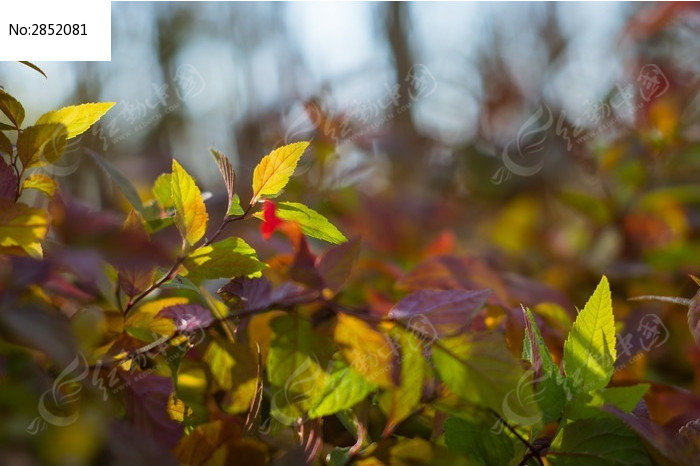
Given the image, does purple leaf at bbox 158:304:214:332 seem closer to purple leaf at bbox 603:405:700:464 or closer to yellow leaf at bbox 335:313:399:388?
yellow leaf at bbox 335:313:399:388

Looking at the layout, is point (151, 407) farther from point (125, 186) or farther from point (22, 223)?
point (125, 186)

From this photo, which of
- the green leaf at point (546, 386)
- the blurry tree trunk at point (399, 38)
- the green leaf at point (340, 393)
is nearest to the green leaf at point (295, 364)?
the green leaf at point (340, 393)

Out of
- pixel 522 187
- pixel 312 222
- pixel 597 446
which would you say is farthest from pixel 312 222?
pixel 522 187

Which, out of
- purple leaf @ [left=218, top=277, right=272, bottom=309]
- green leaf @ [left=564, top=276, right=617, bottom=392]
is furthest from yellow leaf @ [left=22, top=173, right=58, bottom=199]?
green leaf @ [left=564, top=276, right=617, bottom=392]

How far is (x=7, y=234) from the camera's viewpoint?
1.14ft

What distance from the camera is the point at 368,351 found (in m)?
0.39

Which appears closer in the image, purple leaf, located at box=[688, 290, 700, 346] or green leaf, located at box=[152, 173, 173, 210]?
purple leaf, located at box=[688, 290, 700, 346]

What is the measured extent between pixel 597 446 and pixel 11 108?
0.40 metres

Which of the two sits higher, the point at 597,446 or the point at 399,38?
the point at 597,446

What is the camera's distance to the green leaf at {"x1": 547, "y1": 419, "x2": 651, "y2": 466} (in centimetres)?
38

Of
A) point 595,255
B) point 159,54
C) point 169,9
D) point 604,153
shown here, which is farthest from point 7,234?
point 169,9

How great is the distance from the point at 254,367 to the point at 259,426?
0.04m

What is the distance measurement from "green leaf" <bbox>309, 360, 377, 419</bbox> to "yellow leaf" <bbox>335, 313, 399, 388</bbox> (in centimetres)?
1

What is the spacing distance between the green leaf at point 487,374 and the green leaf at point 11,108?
285mm
